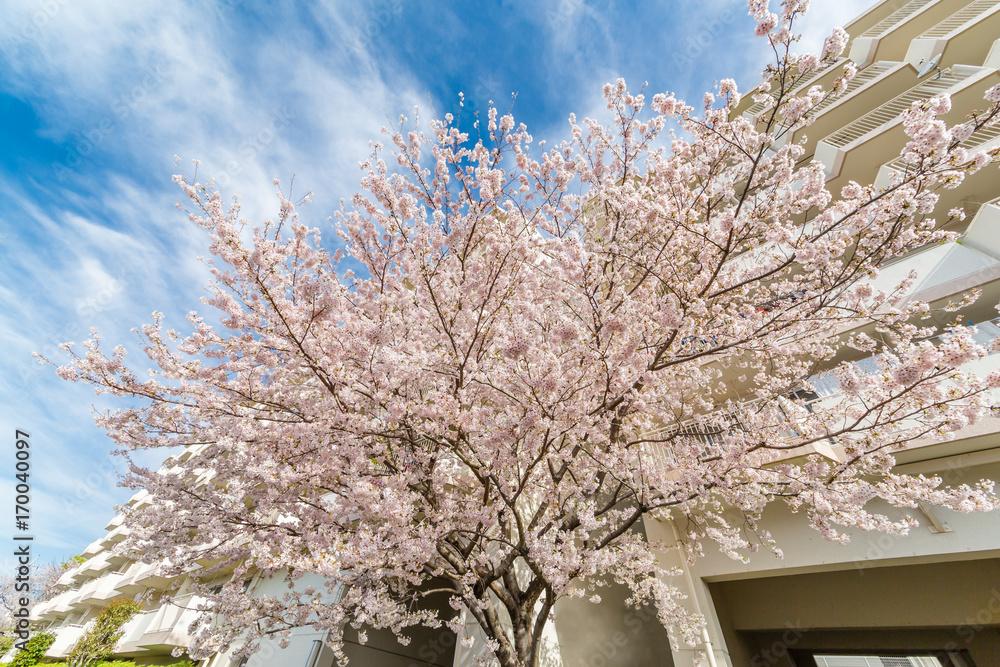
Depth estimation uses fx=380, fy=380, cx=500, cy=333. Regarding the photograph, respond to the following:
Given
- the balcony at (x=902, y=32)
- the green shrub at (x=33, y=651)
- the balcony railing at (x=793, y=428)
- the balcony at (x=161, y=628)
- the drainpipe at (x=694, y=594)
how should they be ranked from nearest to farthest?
the balcony railing at (x=793, y=428) < the drainpipe at (x=694, y=594) < the balcony at (x=902, y=32) < the balcony at (x=161, y=628) < the green shrub at (x=33, y=651)

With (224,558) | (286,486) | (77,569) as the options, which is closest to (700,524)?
(286,486)

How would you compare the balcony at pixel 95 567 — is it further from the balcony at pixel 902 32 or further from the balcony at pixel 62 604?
the balcony at pixel 902 32

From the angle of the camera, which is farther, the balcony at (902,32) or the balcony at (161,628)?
the balcony at (161,628)

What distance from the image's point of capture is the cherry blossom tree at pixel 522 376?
14.2 ft

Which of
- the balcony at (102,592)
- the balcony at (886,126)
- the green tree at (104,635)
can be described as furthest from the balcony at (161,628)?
the balcony at (886,126)

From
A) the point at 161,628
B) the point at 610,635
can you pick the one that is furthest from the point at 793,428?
the point at 161,628

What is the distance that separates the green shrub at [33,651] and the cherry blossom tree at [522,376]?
22201 mm

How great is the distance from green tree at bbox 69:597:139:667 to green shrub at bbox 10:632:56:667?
12.1 feet

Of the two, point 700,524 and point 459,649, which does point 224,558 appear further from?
point 700,524

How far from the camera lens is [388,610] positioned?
17.3ft

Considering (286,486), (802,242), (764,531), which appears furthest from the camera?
(764,531)

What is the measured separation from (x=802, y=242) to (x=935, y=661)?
8440 millimetres

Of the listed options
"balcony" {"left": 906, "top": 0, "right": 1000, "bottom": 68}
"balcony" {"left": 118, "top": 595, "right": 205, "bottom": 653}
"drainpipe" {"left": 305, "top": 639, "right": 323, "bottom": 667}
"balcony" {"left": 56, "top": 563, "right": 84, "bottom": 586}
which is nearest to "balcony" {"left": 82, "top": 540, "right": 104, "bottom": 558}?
"balcony" {"left": 56, "top": 563, "right": 84, "bottom": 586}

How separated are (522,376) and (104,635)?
22.3 m
